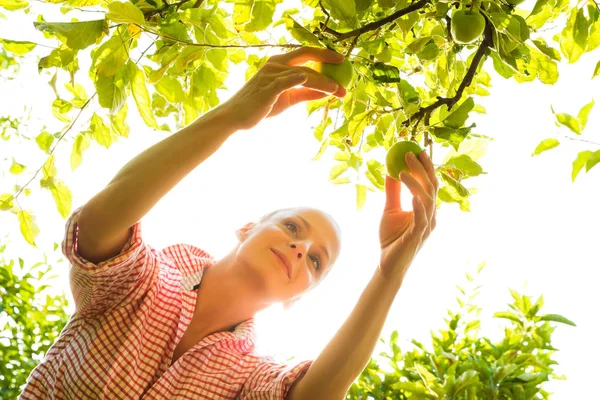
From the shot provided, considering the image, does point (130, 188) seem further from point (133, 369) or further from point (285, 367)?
point (285, 367)

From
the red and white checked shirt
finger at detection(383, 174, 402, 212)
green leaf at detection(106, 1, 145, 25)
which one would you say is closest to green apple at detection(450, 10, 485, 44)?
finger at detection(383, 174, 402, 212)

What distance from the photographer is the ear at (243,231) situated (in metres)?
1.11

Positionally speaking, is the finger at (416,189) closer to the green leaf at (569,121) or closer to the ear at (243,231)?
the green leaf at (569,121)

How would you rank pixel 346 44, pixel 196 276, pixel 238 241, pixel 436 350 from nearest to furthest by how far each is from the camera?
pixel 346 44
pixel 196 276
pixel 238 241
pixel 436 350

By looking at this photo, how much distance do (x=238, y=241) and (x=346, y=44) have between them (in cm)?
51

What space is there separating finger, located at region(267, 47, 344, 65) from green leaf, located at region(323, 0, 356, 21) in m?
0.07

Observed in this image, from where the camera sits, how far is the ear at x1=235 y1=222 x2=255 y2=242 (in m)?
1.11

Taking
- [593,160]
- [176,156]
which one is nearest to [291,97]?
[176,156]

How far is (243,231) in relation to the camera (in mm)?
1159

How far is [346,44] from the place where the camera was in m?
0.79

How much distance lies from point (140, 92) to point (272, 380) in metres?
0.54

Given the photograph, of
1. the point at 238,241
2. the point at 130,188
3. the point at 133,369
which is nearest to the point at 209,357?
the point at 133,369

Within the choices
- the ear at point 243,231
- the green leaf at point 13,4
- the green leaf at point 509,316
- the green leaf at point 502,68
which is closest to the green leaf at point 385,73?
the green leaf at point 502,68

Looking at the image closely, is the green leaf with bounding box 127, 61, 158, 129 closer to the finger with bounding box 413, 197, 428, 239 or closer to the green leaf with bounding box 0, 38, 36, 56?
the green leaf with bounding box 0, 38, 36, 56
